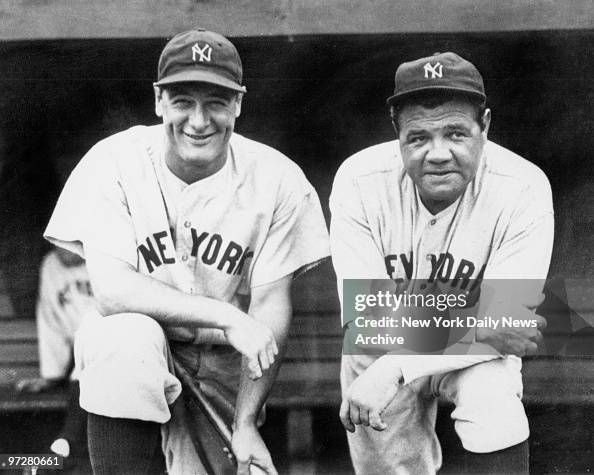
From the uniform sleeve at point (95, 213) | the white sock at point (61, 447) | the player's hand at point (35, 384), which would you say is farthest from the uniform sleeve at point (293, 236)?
the white sock at point (61, 447)

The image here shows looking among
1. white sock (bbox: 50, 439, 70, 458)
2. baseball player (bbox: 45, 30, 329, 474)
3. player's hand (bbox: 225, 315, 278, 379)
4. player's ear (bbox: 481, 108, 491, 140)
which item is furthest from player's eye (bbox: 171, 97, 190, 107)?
white sock (bbox: 50, 439, 70, 458)

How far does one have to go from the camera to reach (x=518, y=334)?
445 centimetres

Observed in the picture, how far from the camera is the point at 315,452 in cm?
455

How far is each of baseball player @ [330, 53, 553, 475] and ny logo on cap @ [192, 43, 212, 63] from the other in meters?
0.84

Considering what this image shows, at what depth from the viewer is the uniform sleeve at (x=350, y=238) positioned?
14.7 ft

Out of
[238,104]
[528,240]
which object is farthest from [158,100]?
[528,240]

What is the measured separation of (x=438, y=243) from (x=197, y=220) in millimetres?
1112

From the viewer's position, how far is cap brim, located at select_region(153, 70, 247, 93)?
14.4 feet

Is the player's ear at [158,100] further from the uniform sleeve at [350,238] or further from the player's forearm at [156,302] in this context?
the uniform sleeve at [350,238]

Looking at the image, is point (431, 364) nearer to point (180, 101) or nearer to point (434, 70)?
point (434, 70)

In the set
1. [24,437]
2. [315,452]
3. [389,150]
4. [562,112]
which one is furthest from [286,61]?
[24,437]

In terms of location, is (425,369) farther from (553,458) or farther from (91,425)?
(91,425)

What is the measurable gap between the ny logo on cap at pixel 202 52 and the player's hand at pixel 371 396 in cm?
158

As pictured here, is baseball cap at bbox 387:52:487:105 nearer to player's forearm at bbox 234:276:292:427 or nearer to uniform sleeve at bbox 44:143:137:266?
player's forearm at bbox 234:276:292:427
